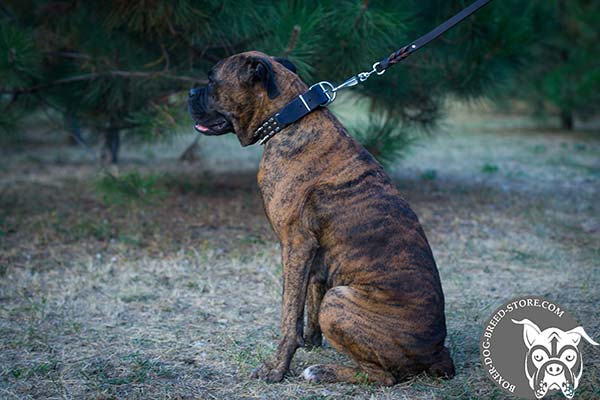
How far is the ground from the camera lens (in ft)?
10.4

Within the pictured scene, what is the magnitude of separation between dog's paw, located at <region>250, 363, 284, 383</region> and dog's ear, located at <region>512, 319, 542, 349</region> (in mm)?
1147

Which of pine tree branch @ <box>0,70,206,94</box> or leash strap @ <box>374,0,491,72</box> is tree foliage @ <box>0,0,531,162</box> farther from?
leash strap @ <box>374,0,491,72</box>

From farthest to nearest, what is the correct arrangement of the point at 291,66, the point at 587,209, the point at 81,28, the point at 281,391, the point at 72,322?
the point at 587,209, the point at 81,28, the point at 72,322, the point at 291,66, the point at 281,391

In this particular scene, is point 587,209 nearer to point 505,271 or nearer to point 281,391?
point 505,271

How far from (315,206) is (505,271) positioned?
2.58 meters

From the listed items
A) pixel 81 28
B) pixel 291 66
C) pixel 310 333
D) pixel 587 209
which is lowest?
pixel 587 209

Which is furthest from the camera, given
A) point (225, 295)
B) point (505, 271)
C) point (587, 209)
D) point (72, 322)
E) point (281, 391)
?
point (587, 209)

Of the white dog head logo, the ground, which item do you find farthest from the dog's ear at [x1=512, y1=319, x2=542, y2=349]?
the ground

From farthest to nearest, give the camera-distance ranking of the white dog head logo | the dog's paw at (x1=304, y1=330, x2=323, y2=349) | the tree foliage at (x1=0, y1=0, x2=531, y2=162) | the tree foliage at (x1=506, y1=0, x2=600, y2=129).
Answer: the tree foliage at (x1=506, y1=0, x2=600, y2=129) < the tree foliage at (x1=0, y1=0, x2=531, y2=162) < the dog's paw at (x1=304, y1=330, x2=323, y2=349) < the white dog head logo

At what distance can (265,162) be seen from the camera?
10.4ft

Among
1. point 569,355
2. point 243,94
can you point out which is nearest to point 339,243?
point 243,94

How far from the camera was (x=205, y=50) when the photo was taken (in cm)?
568

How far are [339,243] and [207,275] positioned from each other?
2107mm

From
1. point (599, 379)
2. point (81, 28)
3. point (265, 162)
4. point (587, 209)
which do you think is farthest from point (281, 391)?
point (587, 209)
